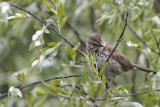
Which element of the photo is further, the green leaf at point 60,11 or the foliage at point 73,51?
the green leaf at point 60,11

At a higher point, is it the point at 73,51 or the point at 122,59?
the point at 73,51

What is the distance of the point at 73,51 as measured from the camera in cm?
406

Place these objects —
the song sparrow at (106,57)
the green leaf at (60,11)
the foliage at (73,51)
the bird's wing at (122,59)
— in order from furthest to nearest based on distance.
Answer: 1. the bird's wing at (122,59)
2. the song sparrow at (106,57)
3. the green leaf at (60,11)
4. the foliage at (73,51)

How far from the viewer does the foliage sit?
382 centimetres

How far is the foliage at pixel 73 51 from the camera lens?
3.82m

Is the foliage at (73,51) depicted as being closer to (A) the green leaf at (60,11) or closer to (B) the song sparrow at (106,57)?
(A) the green leaf at (60,11)

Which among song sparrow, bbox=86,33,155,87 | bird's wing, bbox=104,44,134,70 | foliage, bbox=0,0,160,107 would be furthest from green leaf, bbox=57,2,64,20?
bird's wing, bbox=104,44,134,70

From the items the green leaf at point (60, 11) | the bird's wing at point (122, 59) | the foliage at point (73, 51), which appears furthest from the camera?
the bird's wing at point (122, 59)

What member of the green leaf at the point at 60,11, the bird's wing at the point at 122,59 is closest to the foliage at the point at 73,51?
the green leaf at the point at 60,11

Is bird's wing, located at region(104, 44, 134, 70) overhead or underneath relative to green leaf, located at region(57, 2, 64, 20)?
underneath

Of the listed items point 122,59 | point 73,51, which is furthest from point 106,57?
point 73,51

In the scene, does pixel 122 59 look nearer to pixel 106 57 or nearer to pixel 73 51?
pixel 106 57

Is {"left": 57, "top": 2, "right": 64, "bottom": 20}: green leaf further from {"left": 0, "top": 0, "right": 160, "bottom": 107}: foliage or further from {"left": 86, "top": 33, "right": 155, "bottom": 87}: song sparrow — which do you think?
{"left": 86, "top": 33, "right": 155, "bottom": 87}: song sparrow

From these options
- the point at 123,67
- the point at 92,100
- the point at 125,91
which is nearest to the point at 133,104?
the point at 125,91
